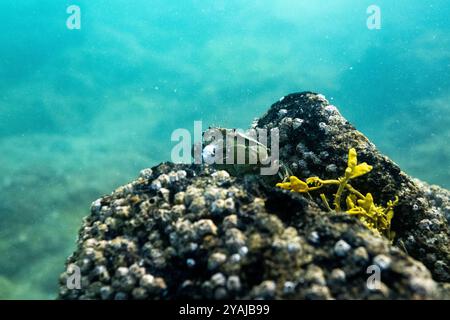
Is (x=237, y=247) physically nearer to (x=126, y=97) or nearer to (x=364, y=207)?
(x=364, y=207)

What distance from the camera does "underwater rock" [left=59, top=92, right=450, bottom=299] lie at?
97.1 inches

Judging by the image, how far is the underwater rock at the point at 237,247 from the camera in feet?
8.09

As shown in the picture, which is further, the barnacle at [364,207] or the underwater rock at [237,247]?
the barnacle at [364,207]

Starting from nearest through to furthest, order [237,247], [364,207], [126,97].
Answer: [237,247] → [364,207] → [126,97]

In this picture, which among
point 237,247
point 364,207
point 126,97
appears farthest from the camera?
point 126,97

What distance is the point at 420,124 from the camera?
3778 cm

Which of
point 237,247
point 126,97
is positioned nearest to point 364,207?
point 237,247

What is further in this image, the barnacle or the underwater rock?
the barnacle

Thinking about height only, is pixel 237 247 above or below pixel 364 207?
below

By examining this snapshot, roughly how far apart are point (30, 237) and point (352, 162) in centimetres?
2061

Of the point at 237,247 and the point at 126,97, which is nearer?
the point at 237,247

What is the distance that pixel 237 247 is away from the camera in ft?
8.88
